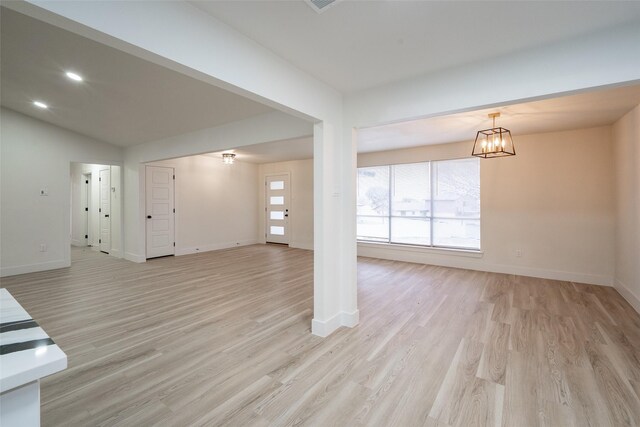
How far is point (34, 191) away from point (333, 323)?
6.24 meters

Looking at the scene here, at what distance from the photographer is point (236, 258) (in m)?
6.75

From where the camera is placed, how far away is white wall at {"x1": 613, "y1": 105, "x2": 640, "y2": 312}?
343 cm

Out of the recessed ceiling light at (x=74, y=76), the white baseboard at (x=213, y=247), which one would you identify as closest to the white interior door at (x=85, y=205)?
the white baseboard at (x=213, y=247)

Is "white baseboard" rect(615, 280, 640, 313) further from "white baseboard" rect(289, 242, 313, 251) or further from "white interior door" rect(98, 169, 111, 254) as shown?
"white interior door" rect(98, 169, 111, 254)

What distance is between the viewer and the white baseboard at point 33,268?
5023mm

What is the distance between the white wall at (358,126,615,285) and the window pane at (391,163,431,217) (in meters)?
0.67

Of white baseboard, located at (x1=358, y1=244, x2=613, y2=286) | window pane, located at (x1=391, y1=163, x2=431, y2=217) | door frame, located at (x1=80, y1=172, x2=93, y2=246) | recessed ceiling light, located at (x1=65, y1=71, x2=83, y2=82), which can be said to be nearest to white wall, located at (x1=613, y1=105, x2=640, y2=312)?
white baseboard, located at (x1=358, y1=244, x2=613, y2=286)

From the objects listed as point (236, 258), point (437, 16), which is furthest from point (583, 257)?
point (236, 258)

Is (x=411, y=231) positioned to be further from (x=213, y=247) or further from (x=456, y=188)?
(x=213, y=247)

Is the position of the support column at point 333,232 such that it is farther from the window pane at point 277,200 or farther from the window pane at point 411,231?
the window pane at point 277,200

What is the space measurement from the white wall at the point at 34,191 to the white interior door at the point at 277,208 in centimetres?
452

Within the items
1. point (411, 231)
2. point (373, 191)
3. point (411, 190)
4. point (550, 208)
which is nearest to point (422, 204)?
point (411, 190)

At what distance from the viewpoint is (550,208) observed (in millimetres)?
4801

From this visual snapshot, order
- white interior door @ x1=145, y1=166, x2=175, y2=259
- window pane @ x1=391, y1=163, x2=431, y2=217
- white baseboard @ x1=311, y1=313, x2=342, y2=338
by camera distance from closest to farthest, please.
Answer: white baseboard @ x1=311, y1=313, x2=342, y2=338 → window pane @ x1=391, y1=163, x2=431, y2=217 → white interior door @ x1=145, y1=166, x2=175, y2=259
